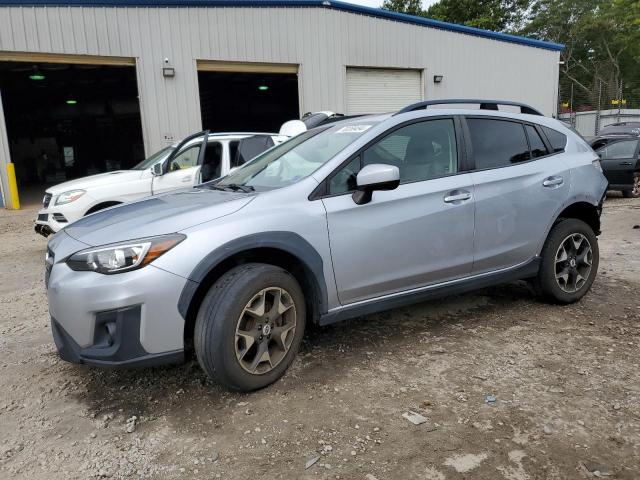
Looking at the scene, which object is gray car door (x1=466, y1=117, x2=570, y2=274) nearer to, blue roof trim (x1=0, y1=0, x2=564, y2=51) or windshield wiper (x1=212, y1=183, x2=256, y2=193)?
windshield wiper (x1=212, y1=183, x2=256, y2=193)

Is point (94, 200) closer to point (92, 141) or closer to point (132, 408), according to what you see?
point (132, 408)

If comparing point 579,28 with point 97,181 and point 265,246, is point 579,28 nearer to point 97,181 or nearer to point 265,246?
point 97,181

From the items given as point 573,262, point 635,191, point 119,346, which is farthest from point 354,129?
point 635,191

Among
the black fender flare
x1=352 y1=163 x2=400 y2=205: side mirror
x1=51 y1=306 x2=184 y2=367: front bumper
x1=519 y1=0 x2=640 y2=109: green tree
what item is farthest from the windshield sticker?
x1=519 y1=0 x2=640 y2=109: green tree

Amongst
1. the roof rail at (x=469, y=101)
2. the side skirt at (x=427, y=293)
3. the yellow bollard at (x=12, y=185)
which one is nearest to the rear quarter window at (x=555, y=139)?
the roof rail at (x=469, y=101)

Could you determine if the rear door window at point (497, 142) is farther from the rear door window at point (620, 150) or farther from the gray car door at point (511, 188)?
the rear door window at point (620, 150)

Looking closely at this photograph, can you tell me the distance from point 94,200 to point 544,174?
5.54 meters

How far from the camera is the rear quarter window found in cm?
440

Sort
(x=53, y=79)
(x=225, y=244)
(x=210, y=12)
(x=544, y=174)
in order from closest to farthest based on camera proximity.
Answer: (x=225, y=244) < (x=544, y=174) < (x=210, y=12) < (x=53, y=79)

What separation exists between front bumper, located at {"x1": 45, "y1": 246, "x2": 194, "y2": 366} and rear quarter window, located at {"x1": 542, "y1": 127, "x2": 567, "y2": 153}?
10.9 feet

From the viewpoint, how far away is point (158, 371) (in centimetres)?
340

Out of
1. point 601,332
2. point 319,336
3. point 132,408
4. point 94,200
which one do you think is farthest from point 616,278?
point 94,200

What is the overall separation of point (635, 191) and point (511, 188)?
9.69 m

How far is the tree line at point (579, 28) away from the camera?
1452 inches
